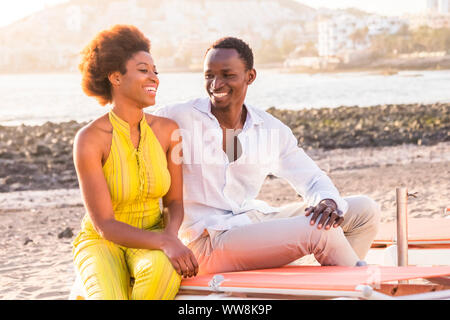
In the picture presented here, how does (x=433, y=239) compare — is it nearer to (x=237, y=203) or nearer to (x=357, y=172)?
(x=237, y=203)

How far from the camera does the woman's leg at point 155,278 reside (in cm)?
266

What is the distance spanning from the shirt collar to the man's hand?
1.88ft

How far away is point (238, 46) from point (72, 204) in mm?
6632

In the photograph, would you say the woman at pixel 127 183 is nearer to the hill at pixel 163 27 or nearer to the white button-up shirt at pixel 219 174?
the white button-up shirt at pixel 219 174

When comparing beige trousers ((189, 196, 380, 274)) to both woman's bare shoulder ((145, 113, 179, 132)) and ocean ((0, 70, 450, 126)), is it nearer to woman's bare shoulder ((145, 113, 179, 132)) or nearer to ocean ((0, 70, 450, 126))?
woman's bare shoulder ((145, 113, 179, 132))

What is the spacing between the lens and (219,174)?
127 inches

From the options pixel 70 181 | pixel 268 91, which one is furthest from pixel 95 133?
pixel 268 91

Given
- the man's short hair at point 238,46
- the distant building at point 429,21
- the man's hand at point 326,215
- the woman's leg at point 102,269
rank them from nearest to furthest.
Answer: the woman's leg at point 102,269
the man's hand at point 326,215
the man's short hair at point 238,46
the distant building at point 429,21

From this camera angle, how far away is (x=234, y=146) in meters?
3.30

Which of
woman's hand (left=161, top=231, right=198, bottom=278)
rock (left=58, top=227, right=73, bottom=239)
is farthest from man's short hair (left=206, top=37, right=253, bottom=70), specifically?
rock (left=58, top=227, right=73, bottom=239)

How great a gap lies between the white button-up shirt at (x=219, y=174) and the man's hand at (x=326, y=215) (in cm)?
8

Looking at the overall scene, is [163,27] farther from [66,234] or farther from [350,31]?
[66,234]

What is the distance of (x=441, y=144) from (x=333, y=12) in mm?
42457

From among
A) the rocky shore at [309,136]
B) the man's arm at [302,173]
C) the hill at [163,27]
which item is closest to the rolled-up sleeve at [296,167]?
the man's arm at [302,173]
